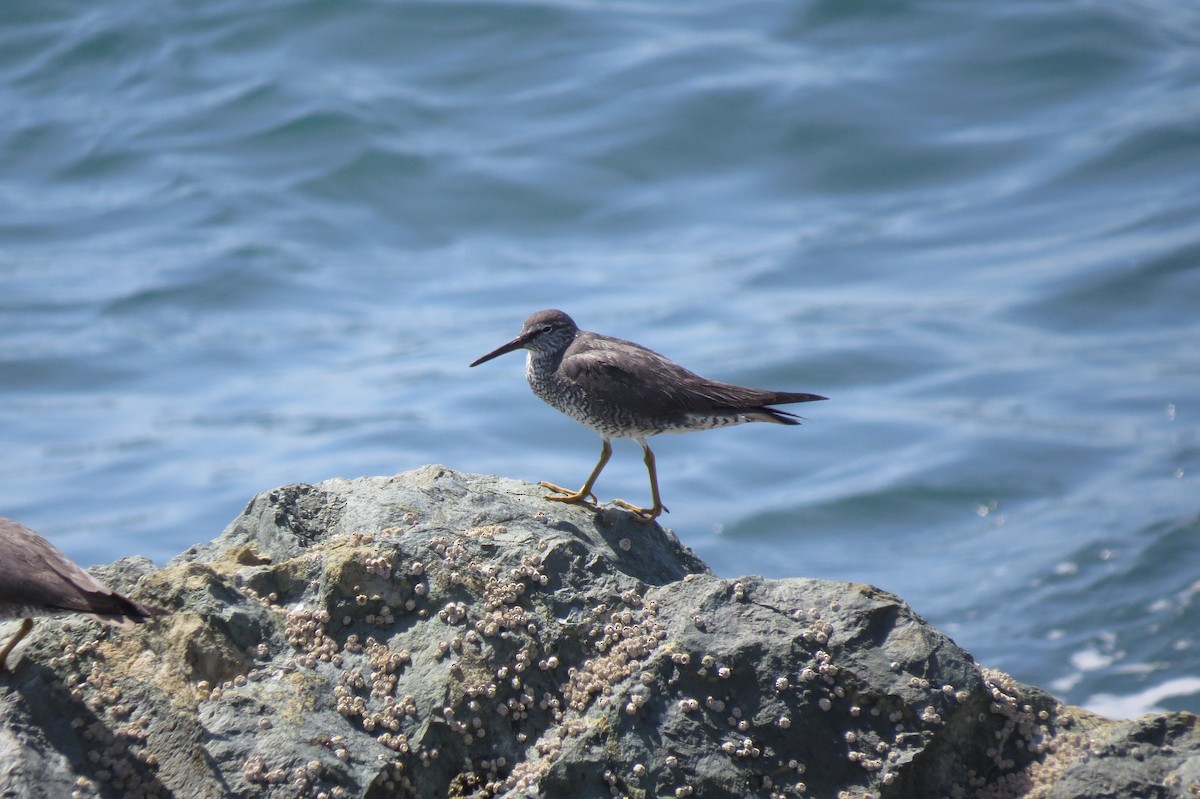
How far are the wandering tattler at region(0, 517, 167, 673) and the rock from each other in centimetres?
13

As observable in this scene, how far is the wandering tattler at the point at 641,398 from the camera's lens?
6.74m

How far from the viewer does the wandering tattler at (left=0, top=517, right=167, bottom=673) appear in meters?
4.61

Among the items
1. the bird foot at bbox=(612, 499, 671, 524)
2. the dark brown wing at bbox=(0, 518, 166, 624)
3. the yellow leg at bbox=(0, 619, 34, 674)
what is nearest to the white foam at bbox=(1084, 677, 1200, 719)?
the bird foot at bbox=(612, 499, 671, 524)

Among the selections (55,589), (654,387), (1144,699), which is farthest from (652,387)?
(1144,699)

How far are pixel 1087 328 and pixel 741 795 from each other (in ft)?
52.2

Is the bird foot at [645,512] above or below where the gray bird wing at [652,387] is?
below

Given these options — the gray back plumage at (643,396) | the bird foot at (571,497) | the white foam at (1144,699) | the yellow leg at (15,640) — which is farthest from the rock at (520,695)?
the white foam at (1144,699)

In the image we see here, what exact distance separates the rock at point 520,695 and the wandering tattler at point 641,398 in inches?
57.7

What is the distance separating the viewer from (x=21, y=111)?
78.6 ft

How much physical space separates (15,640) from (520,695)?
1921 mm

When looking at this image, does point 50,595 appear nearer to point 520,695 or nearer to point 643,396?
point 520,695

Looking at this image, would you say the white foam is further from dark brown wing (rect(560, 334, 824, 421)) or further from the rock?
the rock

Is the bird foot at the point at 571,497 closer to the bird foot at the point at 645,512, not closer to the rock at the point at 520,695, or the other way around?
the bird foot at the point at 645,512

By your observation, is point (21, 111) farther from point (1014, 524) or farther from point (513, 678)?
point (513, 678)
